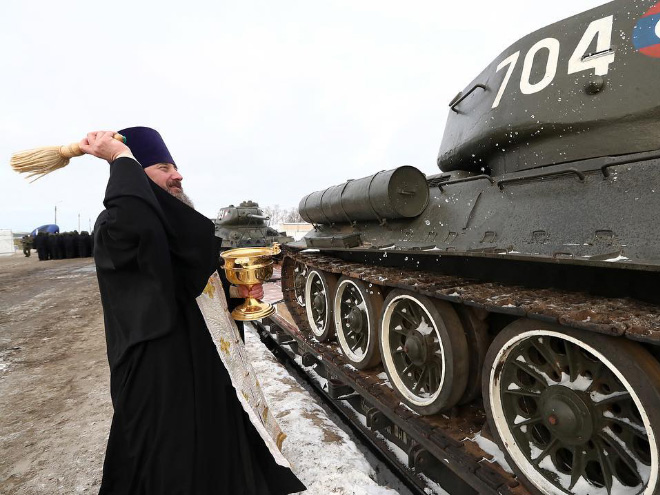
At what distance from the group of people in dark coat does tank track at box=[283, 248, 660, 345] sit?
32.3 meters

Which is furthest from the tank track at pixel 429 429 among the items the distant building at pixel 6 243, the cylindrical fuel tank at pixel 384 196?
the distant building at pixel 6 243

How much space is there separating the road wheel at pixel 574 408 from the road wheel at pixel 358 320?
1600 mm

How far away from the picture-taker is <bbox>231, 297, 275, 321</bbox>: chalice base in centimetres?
251

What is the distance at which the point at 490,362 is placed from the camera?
8.59 feet

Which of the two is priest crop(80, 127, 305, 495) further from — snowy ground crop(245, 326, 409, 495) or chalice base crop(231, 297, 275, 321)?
snowy ground crop(245, 326, 409, 495)

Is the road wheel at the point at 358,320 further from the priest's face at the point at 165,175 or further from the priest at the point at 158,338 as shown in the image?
the priest's face at the point at 165,175

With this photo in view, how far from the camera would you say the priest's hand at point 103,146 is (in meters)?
1.73

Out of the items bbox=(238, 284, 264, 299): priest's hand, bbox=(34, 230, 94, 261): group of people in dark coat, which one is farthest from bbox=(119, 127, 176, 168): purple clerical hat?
bbox=(34, 230, 94, 261): group of people in dark coat

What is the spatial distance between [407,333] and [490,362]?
3.48 feet

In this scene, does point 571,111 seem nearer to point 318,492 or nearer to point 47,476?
point 318,492

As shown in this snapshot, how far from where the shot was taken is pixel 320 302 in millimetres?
5355

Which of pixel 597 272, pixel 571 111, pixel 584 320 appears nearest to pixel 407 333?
pixel 597 272

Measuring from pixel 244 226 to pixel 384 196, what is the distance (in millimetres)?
14774

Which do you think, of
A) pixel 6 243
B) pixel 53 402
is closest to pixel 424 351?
pixel 53 402
